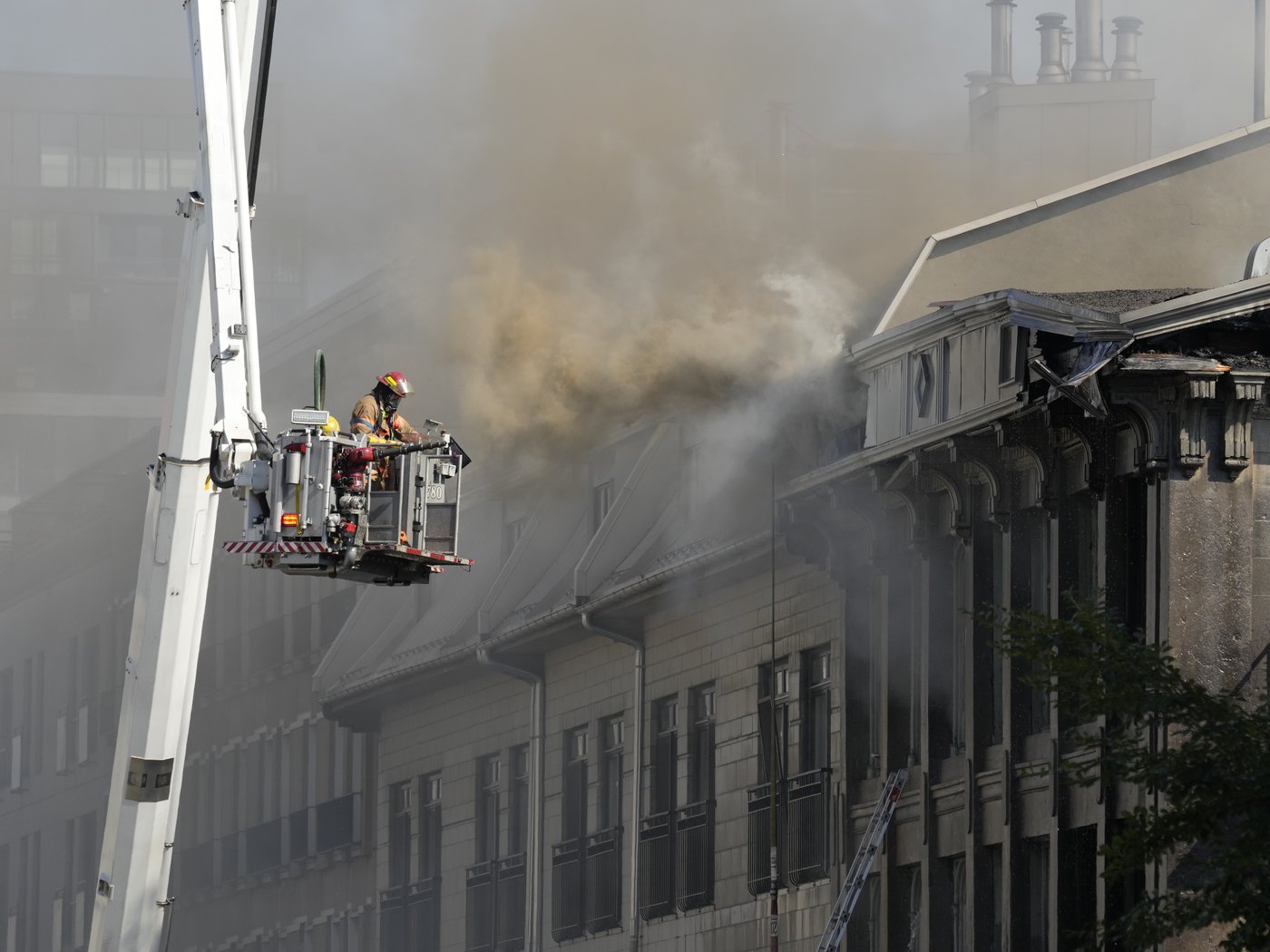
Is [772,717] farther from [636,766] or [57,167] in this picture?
[57,167]

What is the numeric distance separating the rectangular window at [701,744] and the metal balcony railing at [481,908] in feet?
22.4

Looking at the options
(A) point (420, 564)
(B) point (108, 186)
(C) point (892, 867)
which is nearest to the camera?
(A) point (420, 564)

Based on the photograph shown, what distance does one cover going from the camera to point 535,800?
41.7 metres

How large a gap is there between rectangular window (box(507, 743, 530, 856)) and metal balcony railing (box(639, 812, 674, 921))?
187 inches

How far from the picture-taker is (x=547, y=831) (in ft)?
137

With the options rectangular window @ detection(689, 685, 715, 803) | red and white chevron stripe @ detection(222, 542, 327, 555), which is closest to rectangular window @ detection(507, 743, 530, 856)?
rectangular window @ detection(689, 685, 715, 803)

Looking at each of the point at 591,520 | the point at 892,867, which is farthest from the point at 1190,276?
the point at 591,520

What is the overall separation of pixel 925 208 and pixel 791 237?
2082mm

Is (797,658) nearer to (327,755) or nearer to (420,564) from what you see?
(420,564)

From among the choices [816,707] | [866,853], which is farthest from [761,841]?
[866,853]

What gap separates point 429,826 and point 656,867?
32.0 ft

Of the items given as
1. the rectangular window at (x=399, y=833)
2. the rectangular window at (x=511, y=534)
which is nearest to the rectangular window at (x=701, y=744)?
the rectangular window at (x=511, y=534)

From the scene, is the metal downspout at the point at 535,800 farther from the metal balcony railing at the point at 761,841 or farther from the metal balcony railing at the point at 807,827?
the metal balcony railing at the point at 807,827

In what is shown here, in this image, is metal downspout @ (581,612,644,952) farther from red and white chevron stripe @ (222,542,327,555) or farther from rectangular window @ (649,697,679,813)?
red and white chevron stripe @ (222,542,327,555)
